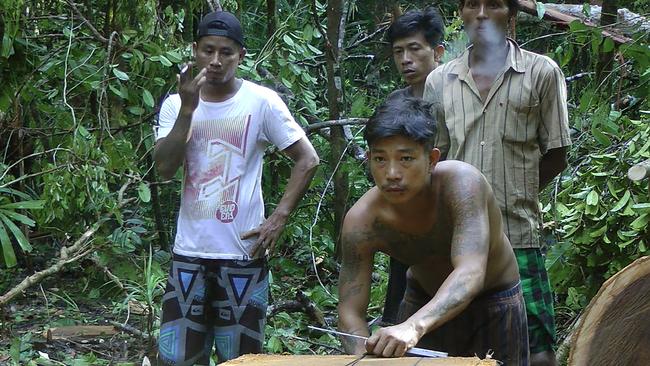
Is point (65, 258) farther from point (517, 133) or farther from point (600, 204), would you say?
point (600, 204)

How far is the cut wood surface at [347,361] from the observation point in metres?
2.38

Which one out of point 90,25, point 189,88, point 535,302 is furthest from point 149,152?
point 535,302

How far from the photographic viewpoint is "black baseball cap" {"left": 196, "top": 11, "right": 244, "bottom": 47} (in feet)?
13.3

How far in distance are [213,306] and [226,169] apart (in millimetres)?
565

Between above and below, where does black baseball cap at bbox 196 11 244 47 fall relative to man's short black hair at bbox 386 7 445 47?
below

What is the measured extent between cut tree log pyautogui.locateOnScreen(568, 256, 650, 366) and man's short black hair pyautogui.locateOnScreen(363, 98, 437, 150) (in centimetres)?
76

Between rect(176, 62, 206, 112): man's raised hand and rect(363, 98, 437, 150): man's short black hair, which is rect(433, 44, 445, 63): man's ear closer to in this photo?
rect(176, 62, 206, 112): man's raised hand

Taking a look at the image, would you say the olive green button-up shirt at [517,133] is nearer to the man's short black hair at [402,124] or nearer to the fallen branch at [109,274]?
the man's short black hair at [402,124]

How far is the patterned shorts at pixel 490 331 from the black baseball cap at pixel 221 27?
1.59 meters

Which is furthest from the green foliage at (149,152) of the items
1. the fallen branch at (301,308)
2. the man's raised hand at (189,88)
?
the man's raised hand at (189,88)

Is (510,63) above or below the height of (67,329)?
above

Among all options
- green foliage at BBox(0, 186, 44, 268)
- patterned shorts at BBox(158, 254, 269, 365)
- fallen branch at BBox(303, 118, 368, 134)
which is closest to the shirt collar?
patterned shorts at BBox(158, 254, 269, 365)

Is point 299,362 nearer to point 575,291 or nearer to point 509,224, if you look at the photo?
point 509,224

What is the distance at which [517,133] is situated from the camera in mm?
3615
